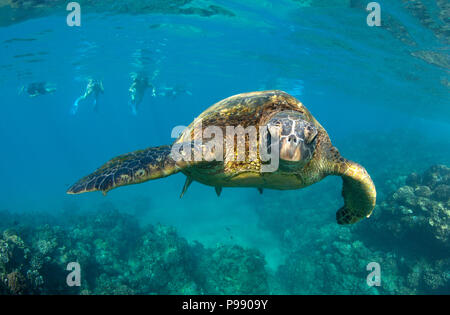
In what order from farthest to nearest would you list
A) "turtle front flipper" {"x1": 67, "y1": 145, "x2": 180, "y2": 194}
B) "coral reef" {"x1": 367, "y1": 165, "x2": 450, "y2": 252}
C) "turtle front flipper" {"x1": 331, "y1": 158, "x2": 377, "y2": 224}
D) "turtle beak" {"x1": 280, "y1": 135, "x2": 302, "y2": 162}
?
"coral reef" {"x1": 367, "y1": 165, "x2": 450, "y2": 252}, "turtle front flipper" {"x1": 331, "y1": 158, "x2": 377, "y2": 224}, "turtle front flipper" {"x1": 67, "y1": 145, "x2": 180, "y2": 194}, "turtle beak" {"x1": 280, "y1": 135, "x2": 302, "y2": 162}

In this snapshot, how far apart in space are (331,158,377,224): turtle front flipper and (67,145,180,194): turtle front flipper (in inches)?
107

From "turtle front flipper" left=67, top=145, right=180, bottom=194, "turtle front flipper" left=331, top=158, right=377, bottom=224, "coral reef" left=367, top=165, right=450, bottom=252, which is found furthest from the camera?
"coral reef" left=367, top=165, right=450, bottom=252

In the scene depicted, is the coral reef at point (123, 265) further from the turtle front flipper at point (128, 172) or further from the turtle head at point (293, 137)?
the turtle head at point (293, 137)

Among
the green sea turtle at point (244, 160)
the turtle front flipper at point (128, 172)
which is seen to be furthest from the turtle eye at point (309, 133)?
the turtle front flipper at point (128, 172)

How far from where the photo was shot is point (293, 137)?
2.88m

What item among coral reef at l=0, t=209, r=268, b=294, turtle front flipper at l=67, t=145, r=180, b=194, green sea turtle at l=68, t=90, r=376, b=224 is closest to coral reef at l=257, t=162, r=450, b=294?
coral reef at l=0, t=209, r=268, b=294

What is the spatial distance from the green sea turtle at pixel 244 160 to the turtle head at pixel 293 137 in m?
0.02

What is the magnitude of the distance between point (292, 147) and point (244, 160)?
98 centimetres

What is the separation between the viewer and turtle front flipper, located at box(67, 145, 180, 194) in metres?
3.66

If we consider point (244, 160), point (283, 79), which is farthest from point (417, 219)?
point (283, 79)

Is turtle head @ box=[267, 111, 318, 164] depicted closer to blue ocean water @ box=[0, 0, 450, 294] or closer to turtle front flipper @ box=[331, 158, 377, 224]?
turtle front flipper @ box=[331, 158, 377, 224]

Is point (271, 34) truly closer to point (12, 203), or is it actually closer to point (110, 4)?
point (110, 4)

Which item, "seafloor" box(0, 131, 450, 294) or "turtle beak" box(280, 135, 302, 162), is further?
"seafloor" box(0, 131, 450, 294)

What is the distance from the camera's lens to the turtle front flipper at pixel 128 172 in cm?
366
